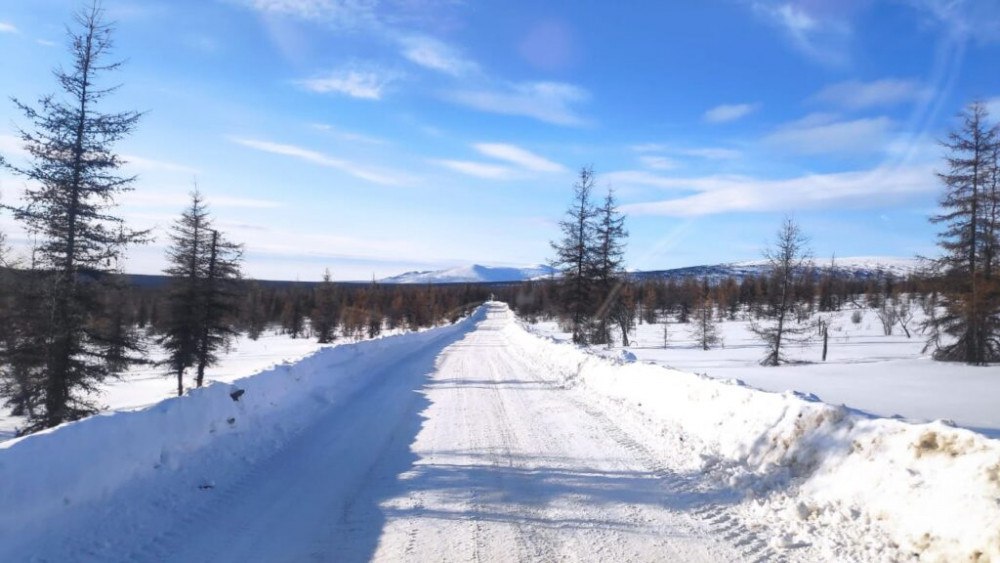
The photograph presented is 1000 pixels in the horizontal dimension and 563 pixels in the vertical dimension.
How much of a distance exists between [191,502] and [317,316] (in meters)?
63.7

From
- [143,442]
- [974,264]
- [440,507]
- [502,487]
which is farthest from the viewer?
[974,264]

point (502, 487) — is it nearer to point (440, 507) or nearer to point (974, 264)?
point (440, 507)

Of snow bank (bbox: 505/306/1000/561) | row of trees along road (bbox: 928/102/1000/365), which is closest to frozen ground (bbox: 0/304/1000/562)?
snow bank (bbox: 505/306/1000/561)

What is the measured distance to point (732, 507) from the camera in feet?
18.8

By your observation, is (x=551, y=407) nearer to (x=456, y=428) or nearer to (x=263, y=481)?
(x=456, y=428)

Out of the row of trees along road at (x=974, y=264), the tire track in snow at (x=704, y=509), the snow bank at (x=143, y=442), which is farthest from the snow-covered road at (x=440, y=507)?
the row of trees along road at (x=974, y=264)

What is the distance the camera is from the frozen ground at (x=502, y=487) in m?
4.47

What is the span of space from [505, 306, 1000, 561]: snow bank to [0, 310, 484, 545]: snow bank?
20.7ft

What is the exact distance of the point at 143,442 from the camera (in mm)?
5957

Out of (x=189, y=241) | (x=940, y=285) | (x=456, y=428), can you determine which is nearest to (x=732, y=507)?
(x=456, y=428)

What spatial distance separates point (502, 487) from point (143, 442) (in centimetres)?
398

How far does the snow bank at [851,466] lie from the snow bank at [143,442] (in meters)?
6.30

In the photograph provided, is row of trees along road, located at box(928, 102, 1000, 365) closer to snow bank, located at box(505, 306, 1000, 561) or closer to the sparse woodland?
the sparse woodland

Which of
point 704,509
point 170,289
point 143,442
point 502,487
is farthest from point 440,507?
point 170,289
